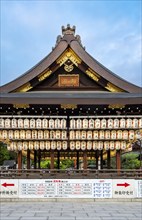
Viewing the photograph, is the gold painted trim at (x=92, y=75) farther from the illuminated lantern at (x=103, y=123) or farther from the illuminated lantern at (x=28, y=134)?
the illuminated lantern at (x=28, y=134)

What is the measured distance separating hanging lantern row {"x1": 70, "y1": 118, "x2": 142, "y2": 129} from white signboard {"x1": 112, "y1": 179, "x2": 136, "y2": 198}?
2.88 meters

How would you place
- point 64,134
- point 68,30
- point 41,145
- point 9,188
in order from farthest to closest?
1. point 68,30
2. point 41,145
3. point 64,134
4. point 9,188

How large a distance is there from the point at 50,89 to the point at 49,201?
6.47 meters

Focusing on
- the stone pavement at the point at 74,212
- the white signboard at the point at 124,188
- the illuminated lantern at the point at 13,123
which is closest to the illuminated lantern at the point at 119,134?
the white signboard at the point at 124,188

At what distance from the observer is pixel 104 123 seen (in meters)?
18.7

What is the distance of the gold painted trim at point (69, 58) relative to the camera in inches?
790

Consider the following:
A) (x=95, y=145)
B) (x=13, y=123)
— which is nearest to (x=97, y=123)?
Result: (x=95, y=145)

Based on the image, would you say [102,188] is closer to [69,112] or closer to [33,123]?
[69,112]

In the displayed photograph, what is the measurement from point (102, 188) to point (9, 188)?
15.8ft

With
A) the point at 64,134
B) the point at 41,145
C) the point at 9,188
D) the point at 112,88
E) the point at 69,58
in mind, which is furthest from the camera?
the point at 69,58

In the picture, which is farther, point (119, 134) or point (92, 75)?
point (92, 75)

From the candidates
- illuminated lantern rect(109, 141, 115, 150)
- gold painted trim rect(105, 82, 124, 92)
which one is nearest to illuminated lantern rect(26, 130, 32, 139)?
illuminated lantern rect(109, 141, 115, 150)

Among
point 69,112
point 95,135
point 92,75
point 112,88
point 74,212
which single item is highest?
point 92,75

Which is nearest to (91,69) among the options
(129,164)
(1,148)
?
(129,164)
